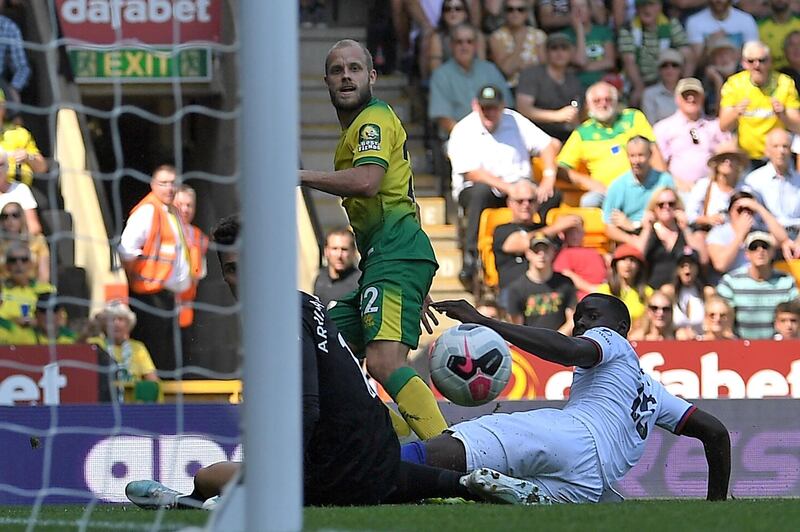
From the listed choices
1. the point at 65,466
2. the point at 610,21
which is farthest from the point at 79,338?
the point at 610,21

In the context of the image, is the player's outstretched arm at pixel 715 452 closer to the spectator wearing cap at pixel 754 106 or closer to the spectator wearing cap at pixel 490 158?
the spectator wearing cap at pixel 490 158

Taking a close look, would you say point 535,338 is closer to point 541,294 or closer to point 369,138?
point 369,138

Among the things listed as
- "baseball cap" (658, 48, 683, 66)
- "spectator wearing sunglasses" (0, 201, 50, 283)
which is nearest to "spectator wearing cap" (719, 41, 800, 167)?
"baseball cap" (658, 48, 683, 66)

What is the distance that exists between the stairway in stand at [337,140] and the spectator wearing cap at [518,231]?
30.7 inches

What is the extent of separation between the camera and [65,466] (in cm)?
779

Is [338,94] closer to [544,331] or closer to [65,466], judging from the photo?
[544,331]

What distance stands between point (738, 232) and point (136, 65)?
474cm

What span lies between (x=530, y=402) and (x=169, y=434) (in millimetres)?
1865

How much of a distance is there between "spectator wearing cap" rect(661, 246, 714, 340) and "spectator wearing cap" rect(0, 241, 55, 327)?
4.30m

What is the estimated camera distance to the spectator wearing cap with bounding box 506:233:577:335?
10.4 meters

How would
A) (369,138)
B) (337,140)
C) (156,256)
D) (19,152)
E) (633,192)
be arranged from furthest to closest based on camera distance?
(337,140) → (633,192) → (19,152) → (156,256) → (369,138)

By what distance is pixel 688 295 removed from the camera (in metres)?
10.9

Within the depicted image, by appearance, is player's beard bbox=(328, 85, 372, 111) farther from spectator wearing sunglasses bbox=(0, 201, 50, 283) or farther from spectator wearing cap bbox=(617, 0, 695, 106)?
spectator wearing cap bbox=(617, 0, 695, 106)

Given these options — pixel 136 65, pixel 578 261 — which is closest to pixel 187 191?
pixel 136 65
